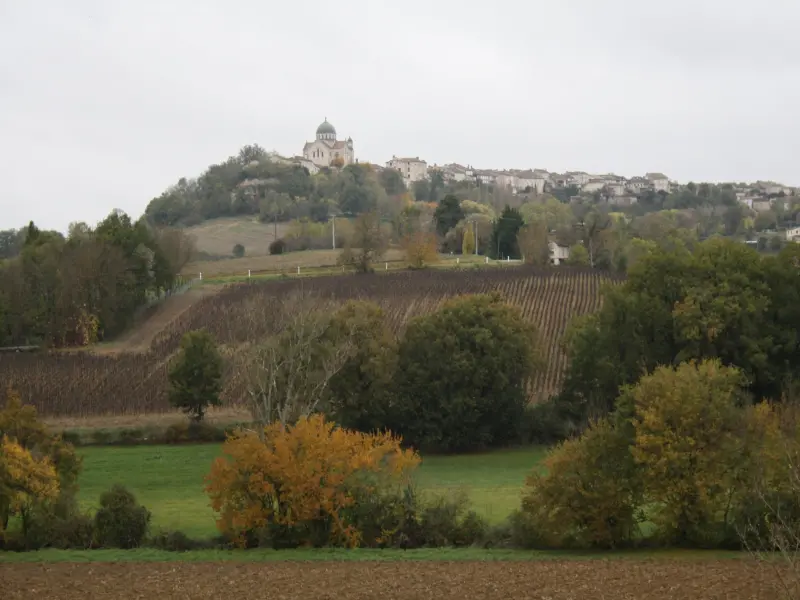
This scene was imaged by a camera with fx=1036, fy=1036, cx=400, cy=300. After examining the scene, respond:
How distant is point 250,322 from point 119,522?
36382 mm

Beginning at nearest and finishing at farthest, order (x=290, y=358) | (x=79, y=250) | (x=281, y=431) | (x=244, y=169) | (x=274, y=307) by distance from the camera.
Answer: (x=281, y=431), (x=290, y=358), (x=274, y=307), (x=79, y=250), (x=244, y=169)

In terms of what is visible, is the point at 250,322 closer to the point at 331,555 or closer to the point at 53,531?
the point at 53,531

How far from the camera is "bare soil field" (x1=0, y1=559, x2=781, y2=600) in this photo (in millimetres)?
20891

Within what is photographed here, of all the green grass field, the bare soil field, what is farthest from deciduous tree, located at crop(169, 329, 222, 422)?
the bare soil field

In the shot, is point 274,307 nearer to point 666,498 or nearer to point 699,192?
point 666,498

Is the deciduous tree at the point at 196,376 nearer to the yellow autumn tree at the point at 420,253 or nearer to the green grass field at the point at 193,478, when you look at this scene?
the green grass field at the point at 193,478

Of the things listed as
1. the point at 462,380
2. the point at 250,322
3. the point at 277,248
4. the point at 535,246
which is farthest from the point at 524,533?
the point at 277,248

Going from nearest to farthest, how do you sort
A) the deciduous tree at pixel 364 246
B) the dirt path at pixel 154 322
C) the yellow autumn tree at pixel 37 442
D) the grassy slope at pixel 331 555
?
1. the grassy slope at pixel 331 555
2. the yellow autumn tree at pixel 37 442
3. the dirt path at pixel 154 322
4. the deciduous tree at pixel 364 246

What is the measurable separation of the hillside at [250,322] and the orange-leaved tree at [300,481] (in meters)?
25.7

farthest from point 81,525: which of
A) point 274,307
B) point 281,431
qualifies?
point 274,307

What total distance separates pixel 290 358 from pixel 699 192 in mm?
170422

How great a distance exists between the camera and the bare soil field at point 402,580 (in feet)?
68.5

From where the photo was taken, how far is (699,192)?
19750 cm

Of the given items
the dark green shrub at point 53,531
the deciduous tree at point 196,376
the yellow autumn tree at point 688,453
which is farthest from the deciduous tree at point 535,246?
the dark green shrub at point 53,531
